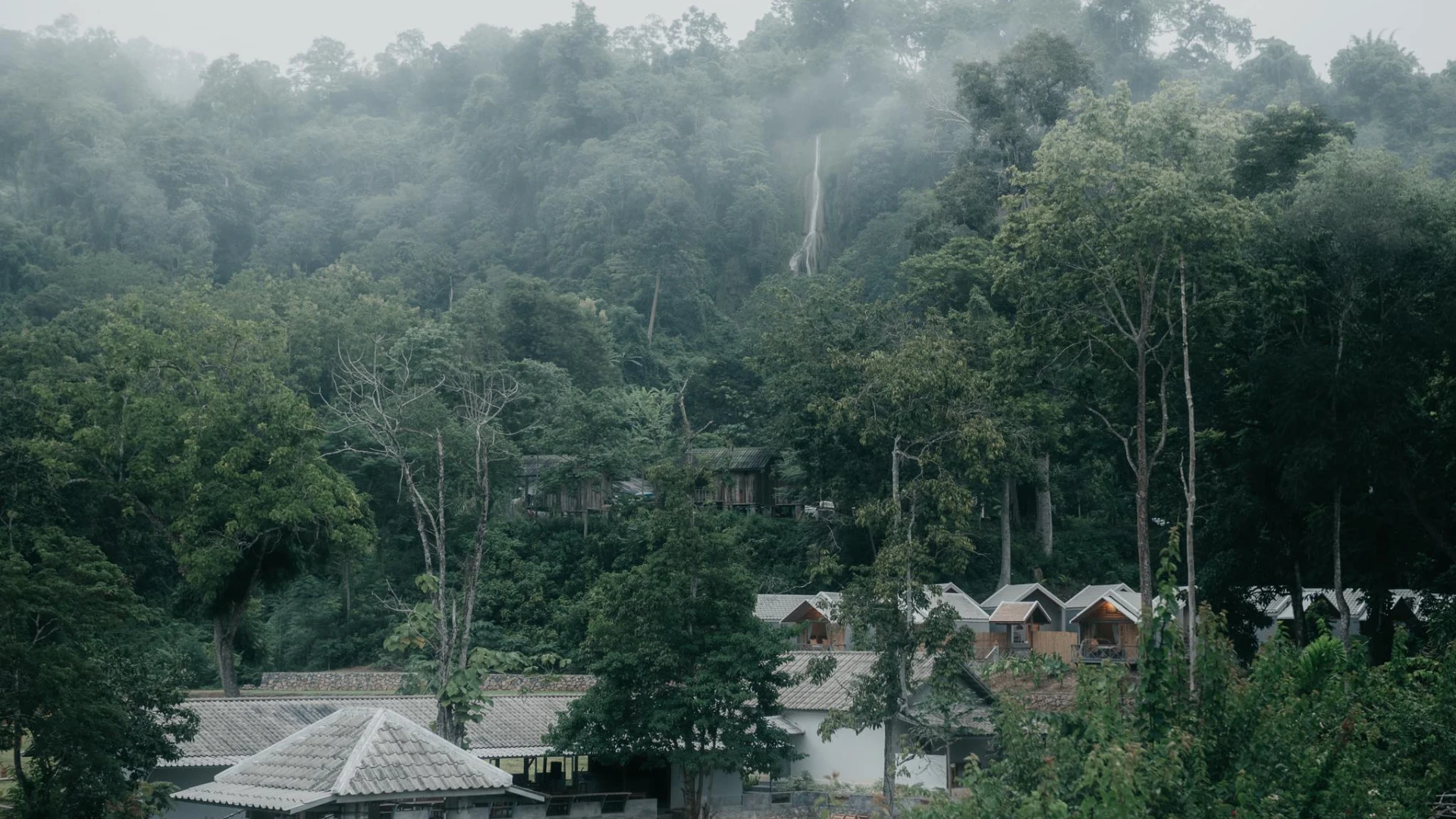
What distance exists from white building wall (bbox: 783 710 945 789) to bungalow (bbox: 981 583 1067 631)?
42.3 feet

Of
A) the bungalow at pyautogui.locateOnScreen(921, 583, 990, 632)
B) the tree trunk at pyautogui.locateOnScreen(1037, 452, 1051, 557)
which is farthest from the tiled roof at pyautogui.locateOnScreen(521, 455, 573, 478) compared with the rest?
the tree trunk at pyautogui.locateOnScreen(1037, 452, 1051, 557)

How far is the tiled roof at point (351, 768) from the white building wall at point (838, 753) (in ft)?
58.5

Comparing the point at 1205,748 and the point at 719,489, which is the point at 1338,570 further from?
the point at 719,489

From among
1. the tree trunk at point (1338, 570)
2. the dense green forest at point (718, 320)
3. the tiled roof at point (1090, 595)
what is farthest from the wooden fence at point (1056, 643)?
the tree trunk at point (1338, 570)

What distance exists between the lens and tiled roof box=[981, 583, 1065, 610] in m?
47.3

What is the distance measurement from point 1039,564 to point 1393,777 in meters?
41.0

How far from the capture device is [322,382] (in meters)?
60.6

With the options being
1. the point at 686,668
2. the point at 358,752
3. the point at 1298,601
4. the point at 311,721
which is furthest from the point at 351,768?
the point at 1298,601

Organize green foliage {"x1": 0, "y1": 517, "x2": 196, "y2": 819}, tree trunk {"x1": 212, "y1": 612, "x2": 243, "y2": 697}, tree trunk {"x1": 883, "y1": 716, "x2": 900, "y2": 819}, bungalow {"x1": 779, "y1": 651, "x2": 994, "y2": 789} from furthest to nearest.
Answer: tree trunk {"x1": 212, "y1": 612, "x2": 243, "y2": 697} → bungalow {"x1": 779, "y1": 651, "x2": 994, "y2": 789} → tree trunk {"x1": 883, "y1": 716, "x2": 900, "y2": 819} → green foliage {"x1": 0, "y1": 517, "x2": 196, "y2": 819}

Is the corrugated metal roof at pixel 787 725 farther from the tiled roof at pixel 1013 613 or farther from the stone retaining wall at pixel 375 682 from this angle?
the tiled roof at pixel 1013 613

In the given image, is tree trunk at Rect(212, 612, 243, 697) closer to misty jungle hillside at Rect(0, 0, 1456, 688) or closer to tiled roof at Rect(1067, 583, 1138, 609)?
misty jungle hillside at Rect(0, 0, 1456, 688)

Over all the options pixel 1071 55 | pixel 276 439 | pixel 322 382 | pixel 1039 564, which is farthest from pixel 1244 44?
pixel 276 439

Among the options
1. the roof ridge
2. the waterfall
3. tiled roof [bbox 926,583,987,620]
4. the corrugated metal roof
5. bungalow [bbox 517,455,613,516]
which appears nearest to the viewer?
the roof ridge

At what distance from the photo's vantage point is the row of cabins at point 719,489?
187 feet
